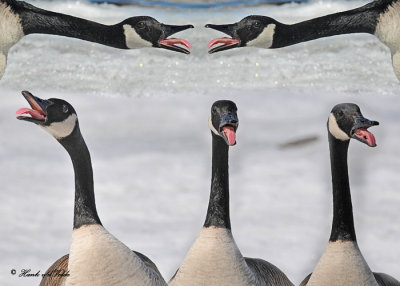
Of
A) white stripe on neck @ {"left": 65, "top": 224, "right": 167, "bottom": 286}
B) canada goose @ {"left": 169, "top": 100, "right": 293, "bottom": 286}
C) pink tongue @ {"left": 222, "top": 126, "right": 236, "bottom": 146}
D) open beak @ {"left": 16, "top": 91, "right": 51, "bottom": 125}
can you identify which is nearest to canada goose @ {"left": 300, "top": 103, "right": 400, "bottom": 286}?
canada goose @ {"left": 169, "top": 100, "right": 293, "bottom": 286}

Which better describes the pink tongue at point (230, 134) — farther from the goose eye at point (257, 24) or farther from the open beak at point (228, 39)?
the goose eye at point (257, 24)

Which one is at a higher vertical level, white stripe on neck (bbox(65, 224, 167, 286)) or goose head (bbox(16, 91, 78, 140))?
goose head (bbox(16, 91, 78, 140))

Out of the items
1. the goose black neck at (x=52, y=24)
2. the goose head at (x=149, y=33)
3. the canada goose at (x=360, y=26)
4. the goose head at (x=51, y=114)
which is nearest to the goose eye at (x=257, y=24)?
the canada goose at (x=360, y=26)

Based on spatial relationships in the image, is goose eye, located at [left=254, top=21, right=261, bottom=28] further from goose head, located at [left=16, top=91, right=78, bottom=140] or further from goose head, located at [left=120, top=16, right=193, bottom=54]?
goose head, located at [left=16, top=91, right=78, bottom=140]

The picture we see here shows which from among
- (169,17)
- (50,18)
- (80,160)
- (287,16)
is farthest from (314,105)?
(80,160)

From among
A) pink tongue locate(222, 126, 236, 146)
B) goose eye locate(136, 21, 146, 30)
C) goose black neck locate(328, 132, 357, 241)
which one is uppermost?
goose eye locate(136, 21, 146, 30)

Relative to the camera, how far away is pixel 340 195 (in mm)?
2332

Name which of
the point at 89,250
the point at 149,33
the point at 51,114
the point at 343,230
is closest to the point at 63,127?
the point at 51,114

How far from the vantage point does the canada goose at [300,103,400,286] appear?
7.01ft

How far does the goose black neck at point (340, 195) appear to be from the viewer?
2242 mm

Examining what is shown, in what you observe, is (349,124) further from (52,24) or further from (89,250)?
(52,24)

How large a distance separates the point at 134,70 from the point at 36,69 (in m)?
0.50

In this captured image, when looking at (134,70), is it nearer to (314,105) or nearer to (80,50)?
(80,50)

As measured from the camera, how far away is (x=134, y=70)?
4.93m
